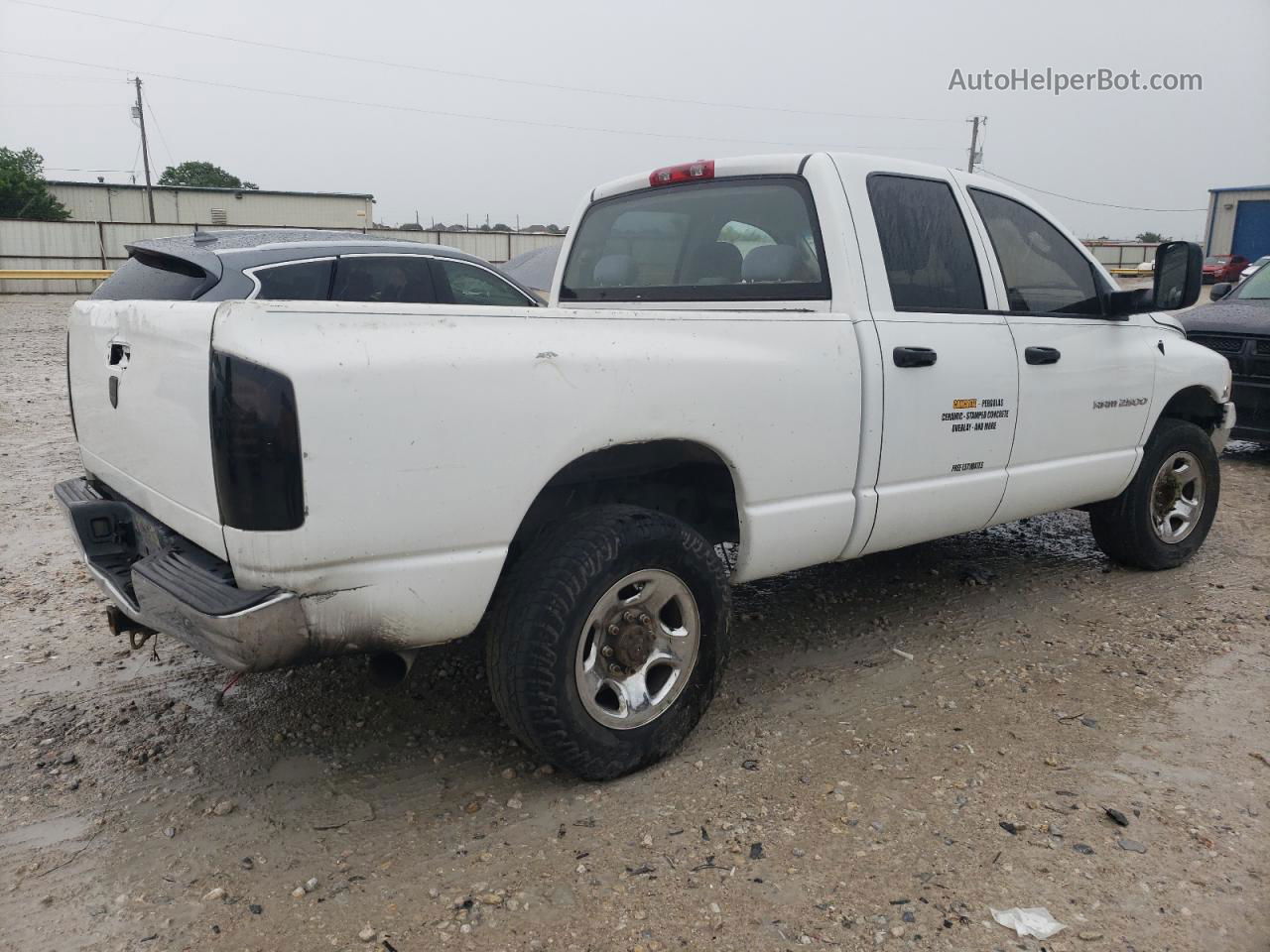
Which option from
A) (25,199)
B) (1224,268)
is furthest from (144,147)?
(1224,268)

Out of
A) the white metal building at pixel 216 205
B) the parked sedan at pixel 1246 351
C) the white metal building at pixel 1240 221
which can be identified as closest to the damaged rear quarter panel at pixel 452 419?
the parked sedan at pixel 1246 351

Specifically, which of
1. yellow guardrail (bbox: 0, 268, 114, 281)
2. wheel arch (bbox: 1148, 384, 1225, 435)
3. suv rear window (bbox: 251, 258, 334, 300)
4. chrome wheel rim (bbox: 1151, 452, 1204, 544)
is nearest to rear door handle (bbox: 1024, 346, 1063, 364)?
wheel arch (bbox: 1148, 384, 1225, 435)

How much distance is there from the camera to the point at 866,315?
345cm

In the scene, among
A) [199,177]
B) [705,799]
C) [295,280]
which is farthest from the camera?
[199,177]

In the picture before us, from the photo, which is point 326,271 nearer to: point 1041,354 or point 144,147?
point 1041,354

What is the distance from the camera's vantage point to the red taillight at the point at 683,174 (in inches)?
157

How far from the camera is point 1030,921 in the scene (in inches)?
93.5

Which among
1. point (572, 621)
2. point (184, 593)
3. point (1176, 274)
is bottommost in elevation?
point (572, 621)

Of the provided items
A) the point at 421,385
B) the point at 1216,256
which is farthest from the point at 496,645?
the point at 1216,256

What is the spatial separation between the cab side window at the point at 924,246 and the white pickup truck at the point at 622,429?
0.01 meters

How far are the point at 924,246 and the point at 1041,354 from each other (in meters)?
0.71

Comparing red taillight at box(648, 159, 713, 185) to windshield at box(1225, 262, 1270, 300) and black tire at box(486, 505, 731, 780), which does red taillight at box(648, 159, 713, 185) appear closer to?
black tire at box(486, 505, 731, 780)

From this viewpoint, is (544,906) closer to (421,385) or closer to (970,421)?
(421,385)

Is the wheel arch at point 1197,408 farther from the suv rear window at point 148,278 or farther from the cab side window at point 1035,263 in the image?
the suv rear window at point 148,278
